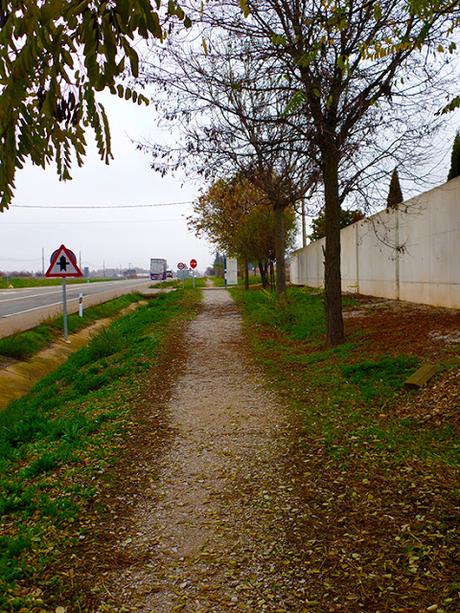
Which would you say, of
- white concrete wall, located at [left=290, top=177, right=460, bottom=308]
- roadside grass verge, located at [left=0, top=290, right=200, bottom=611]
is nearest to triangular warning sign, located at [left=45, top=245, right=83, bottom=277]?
roadside grass verge, located at [left=0, top=290, right=200, bottom=611]

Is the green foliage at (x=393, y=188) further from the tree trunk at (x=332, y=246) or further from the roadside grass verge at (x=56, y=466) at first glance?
the roadside grass verge at (x=56, y=466)

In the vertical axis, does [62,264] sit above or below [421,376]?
above

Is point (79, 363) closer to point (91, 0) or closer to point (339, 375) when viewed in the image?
point (339, 375)

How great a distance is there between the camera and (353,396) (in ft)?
20.9

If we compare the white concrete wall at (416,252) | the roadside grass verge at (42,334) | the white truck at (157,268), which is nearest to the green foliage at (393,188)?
the white concrete wall at (416,252)

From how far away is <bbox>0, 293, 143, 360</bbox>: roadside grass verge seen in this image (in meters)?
12.4

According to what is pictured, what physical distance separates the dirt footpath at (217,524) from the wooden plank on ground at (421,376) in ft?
4.88

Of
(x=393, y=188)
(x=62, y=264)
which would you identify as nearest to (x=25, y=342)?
→ (x=62, y=264)

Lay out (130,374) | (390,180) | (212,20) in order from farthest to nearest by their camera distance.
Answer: (390,180) → (130,374) → (212,20)

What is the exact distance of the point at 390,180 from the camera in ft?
32.3

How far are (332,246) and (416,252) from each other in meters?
4.36

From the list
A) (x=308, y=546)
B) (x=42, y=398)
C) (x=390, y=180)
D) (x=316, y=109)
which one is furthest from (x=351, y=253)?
(x=308, y=546)

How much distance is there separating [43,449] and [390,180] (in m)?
7.62

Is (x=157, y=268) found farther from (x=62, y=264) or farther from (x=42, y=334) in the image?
(x=62, y=264)
